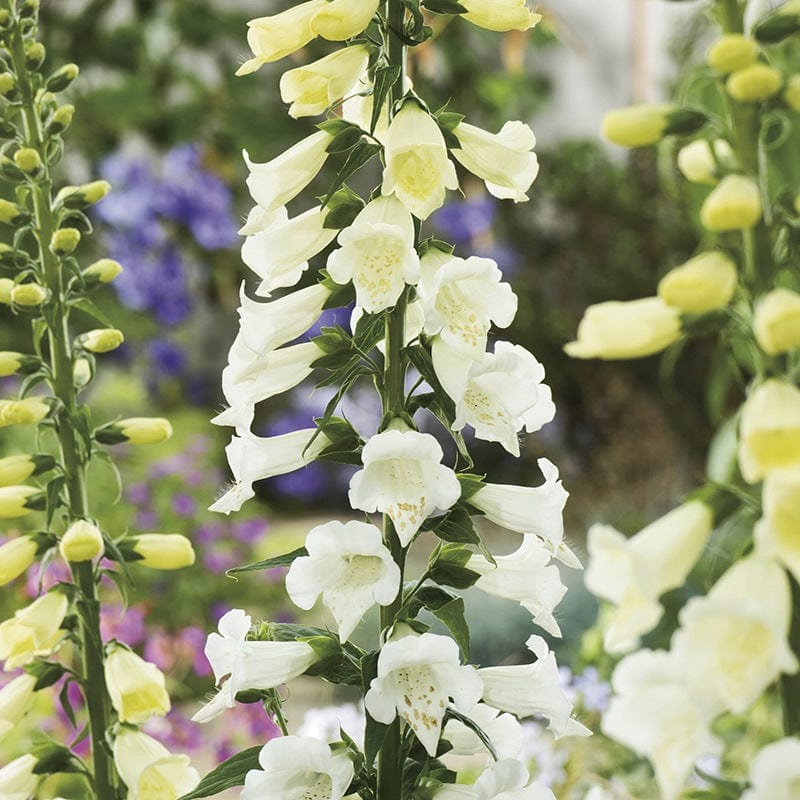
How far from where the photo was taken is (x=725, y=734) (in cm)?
241

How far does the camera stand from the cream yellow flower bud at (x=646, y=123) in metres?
0.61

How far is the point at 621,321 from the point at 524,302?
5330mm

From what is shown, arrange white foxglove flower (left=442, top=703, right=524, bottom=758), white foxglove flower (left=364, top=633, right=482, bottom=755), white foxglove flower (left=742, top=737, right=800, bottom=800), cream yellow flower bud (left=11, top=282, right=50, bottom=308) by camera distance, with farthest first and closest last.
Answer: cream yellow flower bud (left=11, top=282, right=50, bottom=308) < white foxglove flower (left=442, top=703, right=524, bottom=758) < white foxglove flower (left=364, top=633, right=482, bottom=755) < white foxglove flower (left=742, top=737, right=800, bottom=800)

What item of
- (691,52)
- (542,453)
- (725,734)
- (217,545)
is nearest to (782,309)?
(725,734)

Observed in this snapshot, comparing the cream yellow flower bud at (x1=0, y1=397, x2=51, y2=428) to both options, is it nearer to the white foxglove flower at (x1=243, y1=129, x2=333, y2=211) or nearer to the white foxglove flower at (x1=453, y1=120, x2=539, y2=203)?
the white foxglove flower at (x1=243, y1=129, x2=333, y2=211)

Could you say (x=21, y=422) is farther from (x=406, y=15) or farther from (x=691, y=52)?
(x=691, y=52)

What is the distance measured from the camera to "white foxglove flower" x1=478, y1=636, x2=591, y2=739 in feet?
2.78

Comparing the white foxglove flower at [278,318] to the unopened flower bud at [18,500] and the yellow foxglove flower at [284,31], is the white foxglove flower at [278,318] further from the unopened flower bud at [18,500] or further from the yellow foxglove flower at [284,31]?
the unopened flower bud at [18,500]

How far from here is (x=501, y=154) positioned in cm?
85

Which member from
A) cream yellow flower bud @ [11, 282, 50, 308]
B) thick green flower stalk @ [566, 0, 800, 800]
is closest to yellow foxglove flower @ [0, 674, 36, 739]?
cream yellow flower bud @ [11, 282, 50, 308]

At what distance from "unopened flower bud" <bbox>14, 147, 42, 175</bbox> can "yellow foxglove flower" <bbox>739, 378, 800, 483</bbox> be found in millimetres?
704

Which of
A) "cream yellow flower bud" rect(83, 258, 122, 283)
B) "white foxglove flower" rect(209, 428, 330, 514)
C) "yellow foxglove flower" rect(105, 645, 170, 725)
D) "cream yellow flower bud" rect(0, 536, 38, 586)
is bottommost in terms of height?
"yellow foxglove flower" rect(105, 645, 170, 725)

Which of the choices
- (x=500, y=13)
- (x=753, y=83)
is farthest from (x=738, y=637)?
(x=500, y=13)

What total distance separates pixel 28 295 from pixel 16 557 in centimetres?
23
